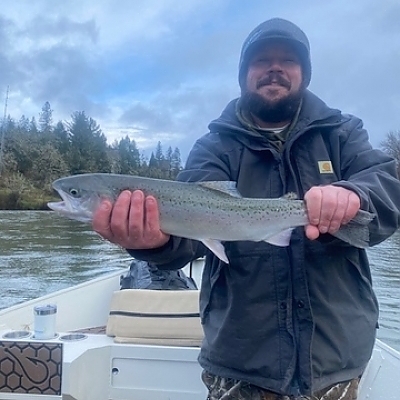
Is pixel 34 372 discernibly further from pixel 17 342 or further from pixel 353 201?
pixel 353 201

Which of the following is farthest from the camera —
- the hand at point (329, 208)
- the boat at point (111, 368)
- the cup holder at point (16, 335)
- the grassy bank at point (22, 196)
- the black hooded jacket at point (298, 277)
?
the grassy bank at point (22, 196)

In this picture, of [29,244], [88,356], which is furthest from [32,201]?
[88,356]

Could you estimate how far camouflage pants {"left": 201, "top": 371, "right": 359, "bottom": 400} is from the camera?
2.24 m

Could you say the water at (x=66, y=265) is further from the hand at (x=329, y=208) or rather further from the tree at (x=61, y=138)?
the tree at (x=61, y=138)

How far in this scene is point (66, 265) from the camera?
18.5 meters

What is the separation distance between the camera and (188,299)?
4.31 meters

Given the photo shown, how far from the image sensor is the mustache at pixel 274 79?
2553mm

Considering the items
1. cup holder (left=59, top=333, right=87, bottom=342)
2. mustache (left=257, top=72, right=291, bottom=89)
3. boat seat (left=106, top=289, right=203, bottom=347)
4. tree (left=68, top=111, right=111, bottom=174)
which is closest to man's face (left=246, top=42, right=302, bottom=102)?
mustache (left=257, top=72, right=291, bottom=89)

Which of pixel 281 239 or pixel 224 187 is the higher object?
pixel 224 187

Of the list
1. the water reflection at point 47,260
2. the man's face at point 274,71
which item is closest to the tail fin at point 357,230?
the man's face at point 274,71

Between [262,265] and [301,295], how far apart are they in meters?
0.20

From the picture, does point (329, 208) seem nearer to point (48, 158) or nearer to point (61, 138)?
point (48, 158)

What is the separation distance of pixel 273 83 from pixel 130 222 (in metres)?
0.94

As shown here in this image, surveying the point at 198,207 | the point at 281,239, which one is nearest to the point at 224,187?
the point at 198,207
